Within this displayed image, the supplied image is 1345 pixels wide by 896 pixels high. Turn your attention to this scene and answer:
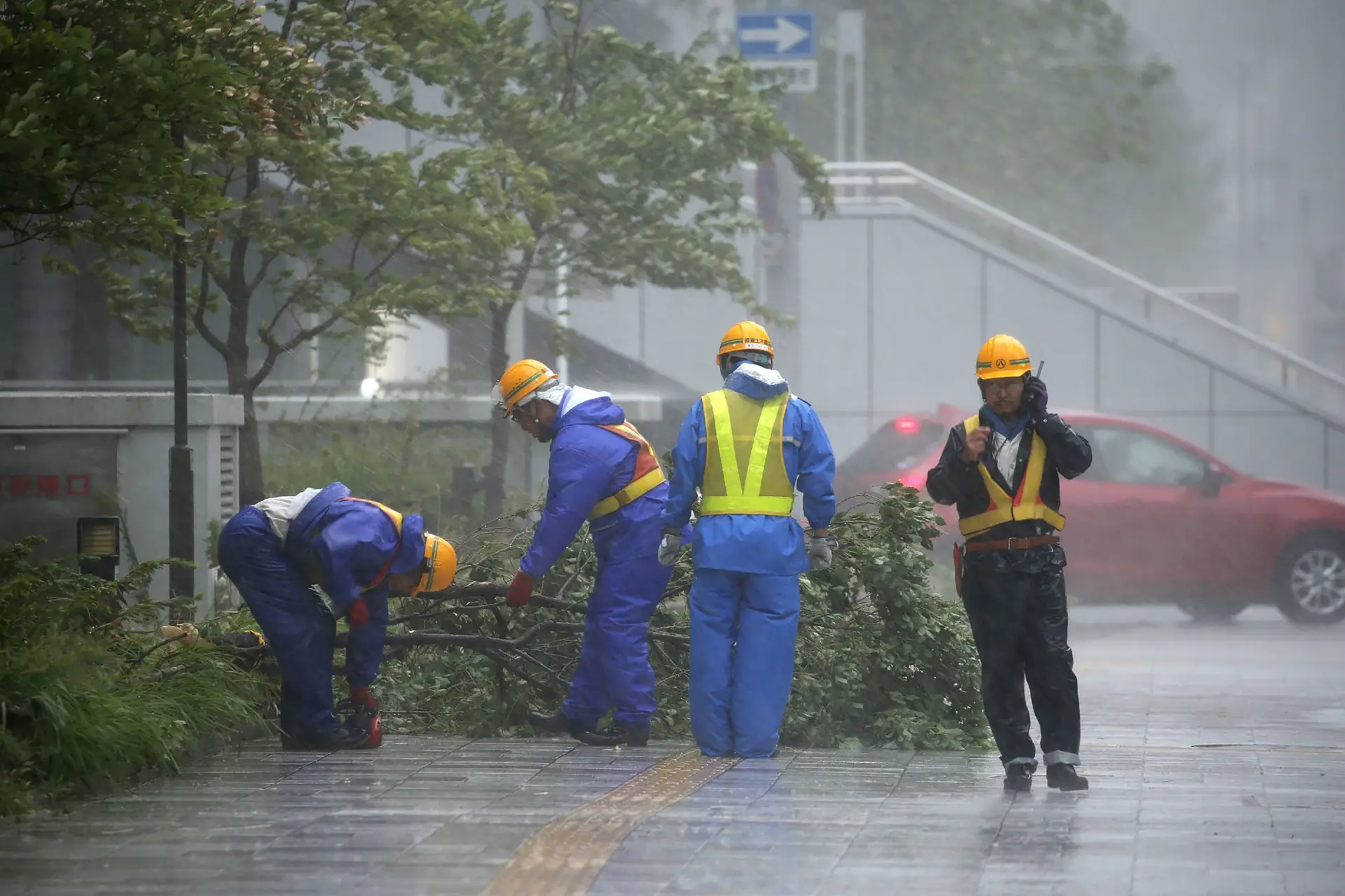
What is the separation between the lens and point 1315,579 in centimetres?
1628

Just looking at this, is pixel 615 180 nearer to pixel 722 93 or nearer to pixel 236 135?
pixel 722 93

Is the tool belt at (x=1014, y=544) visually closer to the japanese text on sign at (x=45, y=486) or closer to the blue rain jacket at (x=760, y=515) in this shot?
the blue rain jacket at (x=760, y=515)

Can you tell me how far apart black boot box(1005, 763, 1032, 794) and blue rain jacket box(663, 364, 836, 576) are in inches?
50.0

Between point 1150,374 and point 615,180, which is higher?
point 615,180

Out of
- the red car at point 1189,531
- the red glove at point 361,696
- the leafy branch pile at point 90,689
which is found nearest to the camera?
the leafy branch pile at point 90,689

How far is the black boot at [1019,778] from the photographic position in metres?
7.23

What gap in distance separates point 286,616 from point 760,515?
2033mm

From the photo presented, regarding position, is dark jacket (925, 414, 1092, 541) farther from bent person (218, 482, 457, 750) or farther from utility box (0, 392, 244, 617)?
utility box (0, 392, 244, 617)

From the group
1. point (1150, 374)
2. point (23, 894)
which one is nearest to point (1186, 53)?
point (1150, 374)

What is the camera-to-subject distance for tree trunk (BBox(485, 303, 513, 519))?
642 inches

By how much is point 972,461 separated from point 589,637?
81.2 inches

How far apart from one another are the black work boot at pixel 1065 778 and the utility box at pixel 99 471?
17.9 ft

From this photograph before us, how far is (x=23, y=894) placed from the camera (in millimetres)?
5504

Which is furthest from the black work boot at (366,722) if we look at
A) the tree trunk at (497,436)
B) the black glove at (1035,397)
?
the tree trunk at (497,436)
